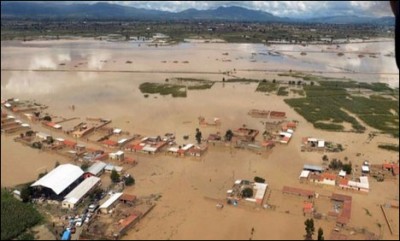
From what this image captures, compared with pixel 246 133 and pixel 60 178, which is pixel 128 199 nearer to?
pixel 60 178

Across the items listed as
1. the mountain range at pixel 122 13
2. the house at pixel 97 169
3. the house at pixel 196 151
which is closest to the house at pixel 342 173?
the house at pixel 196 151

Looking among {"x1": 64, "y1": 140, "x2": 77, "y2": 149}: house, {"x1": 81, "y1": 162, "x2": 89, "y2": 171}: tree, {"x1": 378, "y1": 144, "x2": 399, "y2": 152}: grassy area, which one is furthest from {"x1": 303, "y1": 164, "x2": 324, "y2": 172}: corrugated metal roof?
{"x1": 64, "y1": 140, "x2": 77, "y2": 149}: house

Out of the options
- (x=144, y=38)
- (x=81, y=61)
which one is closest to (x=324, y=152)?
(x=81, y=61)

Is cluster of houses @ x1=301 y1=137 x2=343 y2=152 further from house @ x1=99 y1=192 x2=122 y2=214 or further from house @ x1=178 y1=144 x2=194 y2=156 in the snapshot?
house @ x1=99 y1=192 x2=122 y2=214

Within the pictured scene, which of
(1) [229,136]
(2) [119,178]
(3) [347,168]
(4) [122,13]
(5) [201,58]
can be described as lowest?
(2) [119,178]

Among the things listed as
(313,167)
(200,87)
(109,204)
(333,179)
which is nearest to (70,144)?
(109,204)

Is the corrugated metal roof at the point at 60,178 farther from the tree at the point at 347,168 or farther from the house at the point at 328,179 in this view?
the tree at the point at 347,168

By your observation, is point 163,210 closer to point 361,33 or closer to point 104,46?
point 104,46
